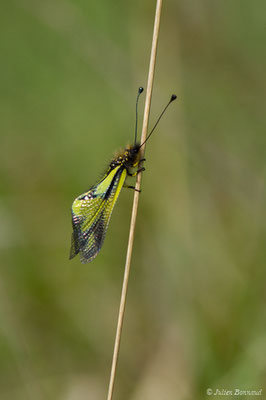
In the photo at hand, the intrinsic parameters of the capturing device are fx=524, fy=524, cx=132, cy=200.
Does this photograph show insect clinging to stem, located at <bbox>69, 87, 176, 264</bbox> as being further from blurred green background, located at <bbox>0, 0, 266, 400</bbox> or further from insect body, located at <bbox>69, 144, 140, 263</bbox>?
blurred green background, located at <bbox>0, 0, 266, 400</bbox>

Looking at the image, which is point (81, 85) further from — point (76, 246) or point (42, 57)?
point (76, 246)

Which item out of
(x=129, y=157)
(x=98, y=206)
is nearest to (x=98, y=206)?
(x=98, y=206)

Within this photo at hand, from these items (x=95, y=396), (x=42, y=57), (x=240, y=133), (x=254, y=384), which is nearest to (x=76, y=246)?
(x=254, y=384)

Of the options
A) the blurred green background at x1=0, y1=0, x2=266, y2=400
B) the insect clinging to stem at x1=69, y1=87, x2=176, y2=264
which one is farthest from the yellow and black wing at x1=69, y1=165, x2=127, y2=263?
the blurred green background at x1=0, y1=0, x2=266, y2=400

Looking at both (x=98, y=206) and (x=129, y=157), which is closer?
(x=129, y=157)

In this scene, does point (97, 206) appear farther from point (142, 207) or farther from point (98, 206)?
point (142, 207)

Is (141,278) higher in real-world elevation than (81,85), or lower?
lower

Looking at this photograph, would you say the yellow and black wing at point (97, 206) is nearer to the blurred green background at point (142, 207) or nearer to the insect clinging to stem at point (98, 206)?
the insect clinging to stem at point (98, 206)
